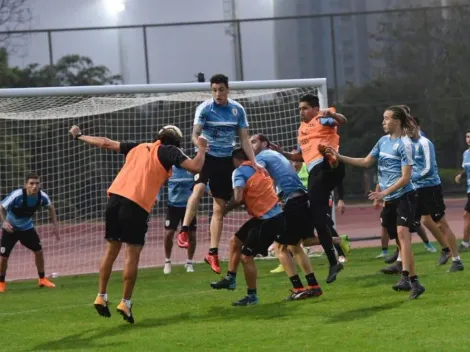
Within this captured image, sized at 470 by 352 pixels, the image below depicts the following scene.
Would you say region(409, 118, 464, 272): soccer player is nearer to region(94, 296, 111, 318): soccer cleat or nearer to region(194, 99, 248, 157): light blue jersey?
region(194, 99, 248, 157): light blue jersey

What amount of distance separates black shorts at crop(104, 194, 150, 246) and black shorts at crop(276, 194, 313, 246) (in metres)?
1.88

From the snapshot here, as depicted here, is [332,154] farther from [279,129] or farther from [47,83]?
[47,83]

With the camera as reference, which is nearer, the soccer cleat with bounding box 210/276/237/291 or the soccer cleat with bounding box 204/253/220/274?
the soccer cleat with bounding box 210/276/237/291

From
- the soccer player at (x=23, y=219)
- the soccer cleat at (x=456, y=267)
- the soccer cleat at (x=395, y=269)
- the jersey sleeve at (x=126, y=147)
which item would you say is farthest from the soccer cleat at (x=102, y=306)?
the soccer player at (x=23, y=219)

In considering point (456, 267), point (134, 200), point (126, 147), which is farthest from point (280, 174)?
point (456, 267)

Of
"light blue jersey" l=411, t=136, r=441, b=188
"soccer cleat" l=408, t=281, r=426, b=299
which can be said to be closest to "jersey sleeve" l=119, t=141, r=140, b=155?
"soccer cleat" l=408, t=281, r=426, b=299

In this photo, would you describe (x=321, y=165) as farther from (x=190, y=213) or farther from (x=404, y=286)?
(x=404, y=286)

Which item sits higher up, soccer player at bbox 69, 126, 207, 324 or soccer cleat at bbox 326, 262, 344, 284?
soccer player at bbox 69, 126, 207, 324

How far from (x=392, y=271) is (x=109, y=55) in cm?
2310

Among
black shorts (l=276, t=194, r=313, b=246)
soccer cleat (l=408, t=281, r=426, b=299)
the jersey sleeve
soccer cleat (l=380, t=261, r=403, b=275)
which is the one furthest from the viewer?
soccer cleat (l=380, t=261, r=403, b=275)

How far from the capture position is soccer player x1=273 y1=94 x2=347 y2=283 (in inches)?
484

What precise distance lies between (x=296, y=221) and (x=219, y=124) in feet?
5.65

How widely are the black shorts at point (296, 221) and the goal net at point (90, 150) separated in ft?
20.7

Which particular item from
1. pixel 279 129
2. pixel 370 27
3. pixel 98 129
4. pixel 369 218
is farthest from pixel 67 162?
pixel 370 27
